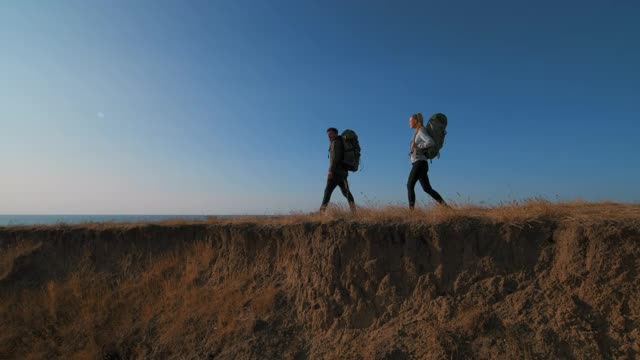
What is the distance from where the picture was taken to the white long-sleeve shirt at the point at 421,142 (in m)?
7.28

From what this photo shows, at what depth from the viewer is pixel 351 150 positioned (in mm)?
8836

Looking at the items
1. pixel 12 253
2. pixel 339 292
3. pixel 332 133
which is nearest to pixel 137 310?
pixel 339 292

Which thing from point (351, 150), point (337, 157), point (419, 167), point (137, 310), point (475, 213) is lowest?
point (137, 310)

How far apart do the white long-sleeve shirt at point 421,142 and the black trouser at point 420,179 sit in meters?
0.10

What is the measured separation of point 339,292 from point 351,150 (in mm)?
3573

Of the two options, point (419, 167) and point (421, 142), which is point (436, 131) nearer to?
point (421, 142)

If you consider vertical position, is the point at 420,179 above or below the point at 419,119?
below

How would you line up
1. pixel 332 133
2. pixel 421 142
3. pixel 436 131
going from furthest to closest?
pixel 332 133
pixel 436 131
pixel 421 142

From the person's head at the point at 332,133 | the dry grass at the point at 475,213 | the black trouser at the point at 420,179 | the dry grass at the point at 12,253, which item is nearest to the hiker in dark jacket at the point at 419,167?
the black trouser at the point at 420,179

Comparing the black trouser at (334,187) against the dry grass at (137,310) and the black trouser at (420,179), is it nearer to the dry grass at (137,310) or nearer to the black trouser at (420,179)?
the black trouser at (420,179)

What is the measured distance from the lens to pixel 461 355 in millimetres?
4906

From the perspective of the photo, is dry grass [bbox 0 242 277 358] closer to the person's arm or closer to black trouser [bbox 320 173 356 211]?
black trouser [bbox 320 173 356 211]

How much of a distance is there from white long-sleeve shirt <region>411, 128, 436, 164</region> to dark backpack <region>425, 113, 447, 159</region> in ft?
0.35

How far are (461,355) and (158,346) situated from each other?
493 centimetres
